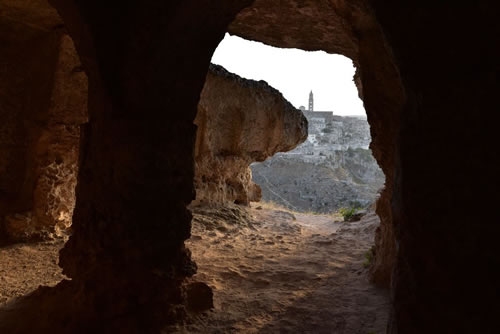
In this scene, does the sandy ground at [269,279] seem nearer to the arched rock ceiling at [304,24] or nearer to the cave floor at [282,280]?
the cave floor at [282,280]

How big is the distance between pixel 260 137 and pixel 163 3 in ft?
18.9

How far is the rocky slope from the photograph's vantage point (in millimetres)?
19984

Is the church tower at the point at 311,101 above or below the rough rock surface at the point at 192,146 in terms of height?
above

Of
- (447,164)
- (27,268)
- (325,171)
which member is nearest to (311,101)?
(325,171)

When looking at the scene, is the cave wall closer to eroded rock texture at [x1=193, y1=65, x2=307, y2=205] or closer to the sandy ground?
the sandy ground

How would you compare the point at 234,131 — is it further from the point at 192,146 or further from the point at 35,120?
the point at 192,146

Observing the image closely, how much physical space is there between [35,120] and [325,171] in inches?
765

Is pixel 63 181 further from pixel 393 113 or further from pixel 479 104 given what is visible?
pixel 479 104

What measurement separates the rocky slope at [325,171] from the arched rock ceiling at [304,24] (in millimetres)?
13850

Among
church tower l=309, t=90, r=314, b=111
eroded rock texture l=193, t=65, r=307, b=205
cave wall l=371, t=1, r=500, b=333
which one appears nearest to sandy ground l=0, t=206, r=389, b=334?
eroded rock texture l=193, t=65, r=307, b=205

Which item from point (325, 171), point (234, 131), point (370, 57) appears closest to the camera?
point (370, 57)

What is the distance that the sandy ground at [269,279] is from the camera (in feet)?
9.16

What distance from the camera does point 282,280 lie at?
152 inches

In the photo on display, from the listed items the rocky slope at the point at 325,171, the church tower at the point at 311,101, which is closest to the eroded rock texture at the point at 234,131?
the rocky slope at the point at 325,171
